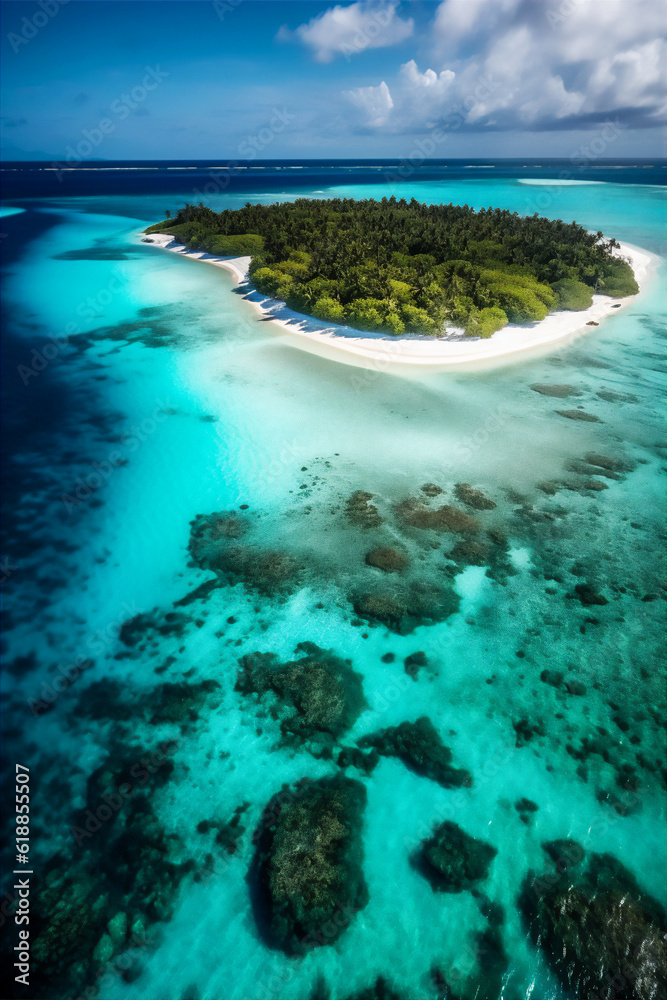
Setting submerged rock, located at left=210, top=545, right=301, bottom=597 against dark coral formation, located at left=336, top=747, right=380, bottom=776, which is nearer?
dark coral formation, located at left=336, top=747, right=380, bottom=776

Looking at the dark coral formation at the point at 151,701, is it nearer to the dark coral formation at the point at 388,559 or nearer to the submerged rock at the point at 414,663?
the submerged rock at the point at 414,663

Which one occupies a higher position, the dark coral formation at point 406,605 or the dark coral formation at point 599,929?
the dark coral formation at point 406,605

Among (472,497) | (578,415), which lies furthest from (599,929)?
(578,415)

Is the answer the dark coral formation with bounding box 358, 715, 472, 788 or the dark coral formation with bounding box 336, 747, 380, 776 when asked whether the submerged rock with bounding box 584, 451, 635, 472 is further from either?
the dark coral formation with bounding box 336, 747, 380, 776

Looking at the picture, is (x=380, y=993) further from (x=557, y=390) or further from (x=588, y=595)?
(x=557, y=390)

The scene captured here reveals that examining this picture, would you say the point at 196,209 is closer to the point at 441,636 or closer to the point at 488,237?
the point at 488,237

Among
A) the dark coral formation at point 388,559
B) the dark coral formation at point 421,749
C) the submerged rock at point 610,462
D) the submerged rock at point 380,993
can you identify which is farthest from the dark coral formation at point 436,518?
the submerged rock at point 380,993

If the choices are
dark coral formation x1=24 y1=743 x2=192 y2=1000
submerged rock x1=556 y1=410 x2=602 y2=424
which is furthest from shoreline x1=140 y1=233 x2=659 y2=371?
dark coral formation x1=24 y1=743 x2=192 y2=1000
